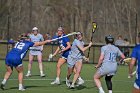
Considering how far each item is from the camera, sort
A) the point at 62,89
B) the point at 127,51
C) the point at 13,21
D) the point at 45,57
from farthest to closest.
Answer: the point at 13,21 → the point at 45,57 → the point at 127,51 → the point at 62,89

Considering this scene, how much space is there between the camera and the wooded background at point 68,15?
1845 inches

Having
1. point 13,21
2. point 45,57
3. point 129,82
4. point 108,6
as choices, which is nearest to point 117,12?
point 108,6

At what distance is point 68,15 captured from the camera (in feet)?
165

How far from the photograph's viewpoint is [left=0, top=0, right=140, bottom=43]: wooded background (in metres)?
46.9

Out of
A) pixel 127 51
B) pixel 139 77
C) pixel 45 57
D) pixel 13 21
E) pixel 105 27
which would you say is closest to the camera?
pixel 139 77

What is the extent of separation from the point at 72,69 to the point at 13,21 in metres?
32.8

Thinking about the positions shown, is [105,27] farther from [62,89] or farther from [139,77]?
[139,77]

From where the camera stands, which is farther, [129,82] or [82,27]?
[82,27]

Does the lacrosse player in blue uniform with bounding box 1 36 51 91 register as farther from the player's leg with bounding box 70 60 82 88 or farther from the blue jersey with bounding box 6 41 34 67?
the player's leg with bounding box 70 60 82 88

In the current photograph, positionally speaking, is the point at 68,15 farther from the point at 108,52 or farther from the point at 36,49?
the point at 108,52

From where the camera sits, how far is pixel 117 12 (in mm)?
49812

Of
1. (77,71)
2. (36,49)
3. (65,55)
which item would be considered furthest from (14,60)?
(36,49)

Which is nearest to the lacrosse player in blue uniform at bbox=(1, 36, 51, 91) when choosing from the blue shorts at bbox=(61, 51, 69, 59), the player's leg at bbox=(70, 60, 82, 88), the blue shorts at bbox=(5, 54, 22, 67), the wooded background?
the blue shorts at bbox=(5, 54, 22, 67)

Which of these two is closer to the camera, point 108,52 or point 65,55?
point 108,52
